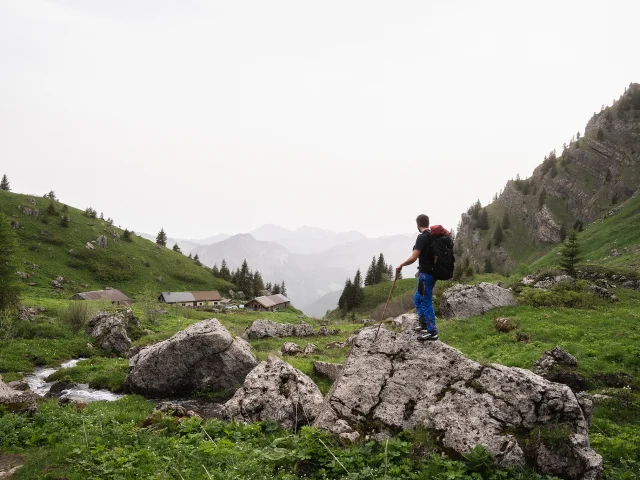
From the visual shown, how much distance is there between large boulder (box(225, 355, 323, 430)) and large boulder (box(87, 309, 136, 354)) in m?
26.1

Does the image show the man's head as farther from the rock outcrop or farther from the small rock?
the small rock

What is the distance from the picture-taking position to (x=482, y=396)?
34.6 feet

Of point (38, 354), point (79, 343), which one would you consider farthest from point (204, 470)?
point (79, 343)

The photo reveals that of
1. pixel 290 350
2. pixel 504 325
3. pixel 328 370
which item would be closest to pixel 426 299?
pixel 328 370

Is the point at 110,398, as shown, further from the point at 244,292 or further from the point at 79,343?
the point at 244,292

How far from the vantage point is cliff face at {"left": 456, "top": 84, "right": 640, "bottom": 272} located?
12536cm

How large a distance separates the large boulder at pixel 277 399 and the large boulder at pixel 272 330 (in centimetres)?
2799

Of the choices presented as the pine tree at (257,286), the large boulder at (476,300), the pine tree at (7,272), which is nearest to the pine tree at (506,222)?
the pine tree at (257,286)

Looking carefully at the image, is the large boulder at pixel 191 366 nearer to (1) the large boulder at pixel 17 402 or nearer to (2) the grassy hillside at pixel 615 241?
(1) the large boulder at pixel 17 402

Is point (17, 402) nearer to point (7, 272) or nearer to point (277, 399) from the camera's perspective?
point (277, 399)

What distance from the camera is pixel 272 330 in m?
44.5

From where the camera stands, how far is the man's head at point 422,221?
12914mm

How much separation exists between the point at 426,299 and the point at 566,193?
531 feet

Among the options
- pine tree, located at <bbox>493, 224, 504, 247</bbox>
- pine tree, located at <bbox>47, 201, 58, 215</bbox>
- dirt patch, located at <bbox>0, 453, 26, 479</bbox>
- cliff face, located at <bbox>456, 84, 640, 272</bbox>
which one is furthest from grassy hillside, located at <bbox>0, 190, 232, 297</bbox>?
cliff face, located at <bbox>456, 84, 640, 272</bbox>
